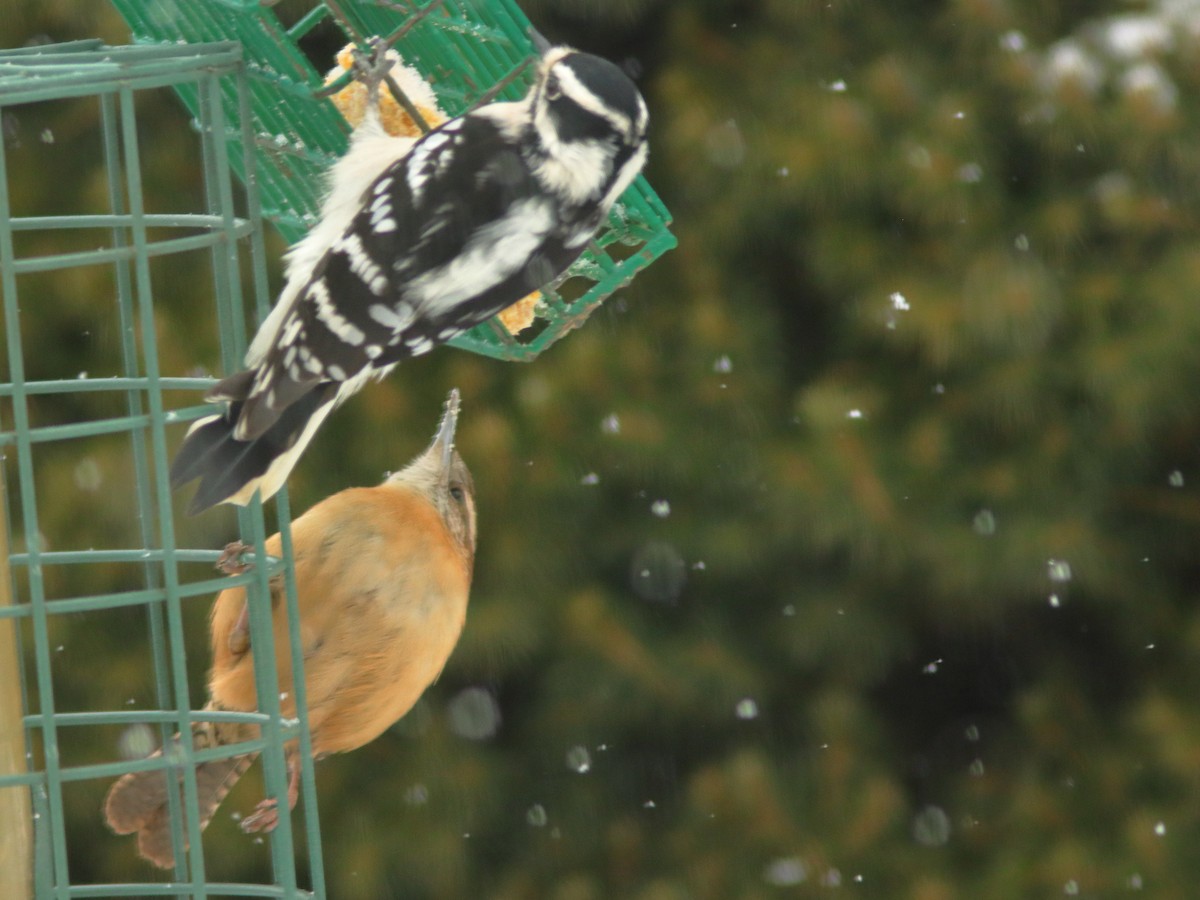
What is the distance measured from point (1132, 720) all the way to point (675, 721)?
1250 millimetres

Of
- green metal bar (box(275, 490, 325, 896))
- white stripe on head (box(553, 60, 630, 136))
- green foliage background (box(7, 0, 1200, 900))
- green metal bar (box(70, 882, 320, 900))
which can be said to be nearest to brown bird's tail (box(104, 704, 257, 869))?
green metal bar (box(70, 882, 320, 900))

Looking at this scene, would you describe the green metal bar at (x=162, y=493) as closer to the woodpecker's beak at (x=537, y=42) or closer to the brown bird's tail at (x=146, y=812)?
the brown bird's tail at (x=146, y=812)

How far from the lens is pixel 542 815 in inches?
186

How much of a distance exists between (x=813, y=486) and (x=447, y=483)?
1.16 m

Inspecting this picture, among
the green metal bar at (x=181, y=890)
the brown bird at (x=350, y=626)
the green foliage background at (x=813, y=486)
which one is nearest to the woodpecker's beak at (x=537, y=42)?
the brown bird at (x=350, y=626)

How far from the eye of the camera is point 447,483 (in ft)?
11.5

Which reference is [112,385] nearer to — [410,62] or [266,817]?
[266,817]

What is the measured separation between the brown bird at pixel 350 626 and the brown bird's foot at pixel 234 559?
30cm

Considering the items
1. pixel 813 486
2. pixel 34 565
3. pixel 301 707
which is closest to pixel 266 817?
pixel 301 707

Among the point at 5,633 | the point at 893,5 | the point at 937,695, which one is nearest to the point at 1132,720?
the point at 937,695

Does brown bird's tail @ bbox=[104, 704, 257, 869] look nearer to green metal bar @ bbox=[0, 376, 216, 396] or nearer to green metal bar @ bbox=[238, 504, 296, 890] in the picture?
green metal bar @ bbox=[238, 504, 296, 890]

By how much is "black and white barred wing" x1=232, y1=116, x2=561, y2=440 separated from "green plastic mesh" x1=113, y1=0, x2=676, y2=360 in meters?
0.11

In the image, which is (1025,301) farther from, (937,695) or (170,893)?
(170,893)

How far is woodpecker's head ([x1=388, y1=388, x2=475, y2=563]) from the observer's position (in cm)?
344
